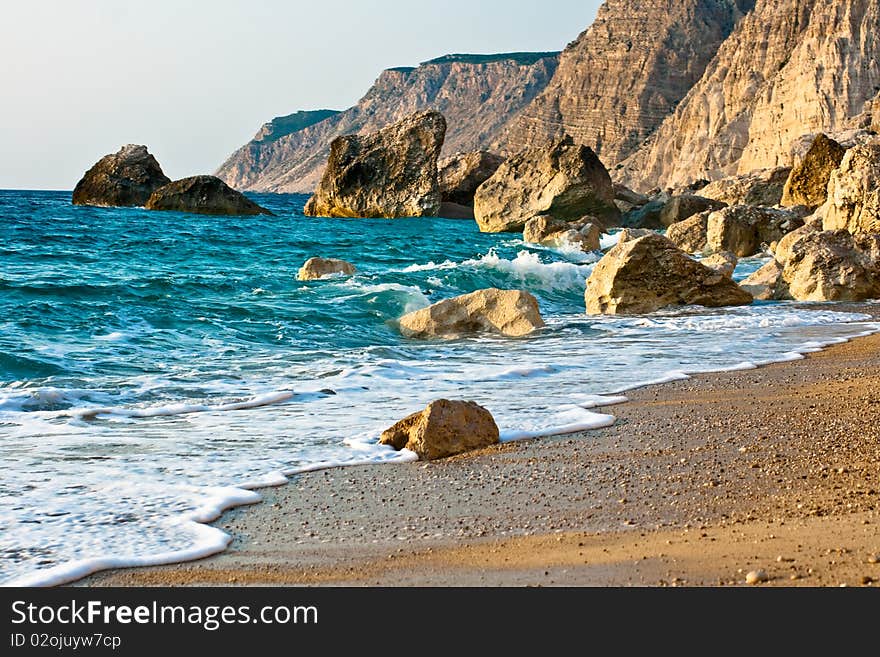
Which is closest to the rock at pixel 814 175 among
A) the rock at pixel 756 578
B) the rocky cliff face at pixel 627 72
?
the rock at pixel 756 578

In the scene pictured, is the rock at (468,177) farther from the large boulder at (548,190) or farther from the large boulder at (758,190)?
the large boulder at (758,190)

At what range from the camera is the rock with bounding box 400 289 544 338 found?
36.1 ft

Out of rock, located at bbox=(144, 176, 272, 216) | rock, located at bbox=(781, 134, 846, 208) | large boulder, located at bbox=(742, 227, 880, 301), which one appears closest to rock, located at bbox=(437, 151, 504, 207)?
rock, located at bbox=(144, 176, 272, 216)

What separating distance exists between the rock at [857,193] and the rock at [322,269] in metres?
8.37

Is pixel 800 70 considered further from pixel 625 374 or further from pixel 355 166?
pixel 625 374

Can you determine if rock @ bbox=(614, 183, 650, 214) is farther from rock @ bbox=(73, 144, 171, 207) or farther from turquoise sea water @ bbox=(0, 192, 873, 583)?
turquoise sea water @ bbox=(0, 192, 873, 583)

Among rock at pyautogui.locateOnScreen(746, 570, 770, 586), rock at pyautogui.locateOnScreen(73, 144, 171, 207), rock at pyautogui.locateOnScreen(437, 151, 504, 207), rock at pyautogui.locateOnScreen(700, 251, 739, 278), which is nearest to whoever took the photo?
rock at pyautogui.locateOnScreen(746, 570, 770, 586)

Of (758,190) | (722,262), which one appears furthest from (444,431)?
(758,190)

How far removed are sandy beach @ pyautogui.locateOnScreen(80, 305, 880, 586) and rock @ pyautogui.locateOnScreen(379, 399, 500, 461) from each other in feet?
0.49

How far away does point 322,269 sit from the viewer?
1653 cm

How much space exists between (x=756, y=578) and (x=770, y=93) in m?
79.1

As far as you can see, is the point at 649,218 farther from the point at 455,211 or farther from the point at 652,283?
the point at 652,283
